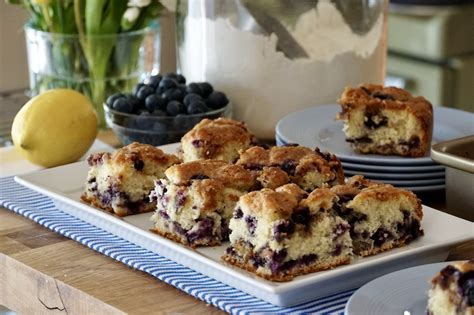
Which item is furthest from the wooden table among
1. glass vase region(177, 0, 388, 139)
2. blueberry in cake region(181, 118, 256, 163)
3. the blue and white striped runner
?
glass vase region(177, 0, 388, 139)

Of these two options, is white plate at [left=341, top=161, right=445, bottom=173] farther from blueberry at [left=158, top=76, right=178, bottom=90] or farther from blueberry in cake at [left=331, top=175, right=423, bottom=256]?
blueberry at [left=158, top=76, right=178, bottom=90]

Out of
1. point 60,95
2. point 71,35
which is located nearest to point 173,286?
point 60,95

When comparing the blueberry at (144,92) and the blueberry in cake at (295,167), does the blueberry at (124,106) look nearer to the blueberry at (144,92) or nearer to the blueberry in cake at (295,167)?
the blueberry at (144,92)

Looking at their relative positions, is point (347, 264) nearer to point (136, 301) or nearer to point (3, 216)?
point (136, 301)

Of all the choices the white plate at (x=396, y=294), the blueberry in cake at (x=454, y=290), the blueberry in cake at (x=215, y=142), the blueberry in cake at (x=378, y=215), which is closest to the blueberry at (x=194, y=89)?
the blueberry in cake at (x=215, y=142)

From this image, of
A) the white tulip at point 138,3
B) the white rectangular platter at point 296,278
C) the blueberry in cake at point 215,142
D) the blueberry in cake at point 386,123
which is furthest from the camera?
the white tulip at point 138,3

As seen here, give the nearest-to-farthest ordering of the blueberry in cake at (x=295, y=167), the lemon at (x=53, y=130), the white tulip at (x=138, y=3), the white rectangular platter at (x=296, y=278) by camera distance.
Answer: the white rectangular platter at (x=296, y=278) → the blueberry in cake at (x=295, y=167) → the lemon at (x=53, y=130) → the white tulip at (x=138, y=3)
